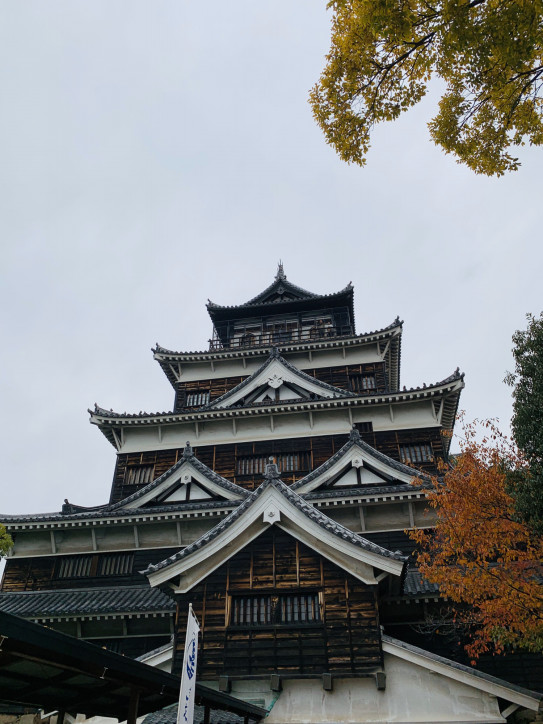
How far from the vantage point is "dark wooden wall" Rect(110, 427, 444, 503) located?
22969mm

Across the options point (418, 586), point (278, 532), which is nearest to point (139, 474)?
point (278, 532)

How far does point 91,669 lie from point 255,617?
8185 millimetres

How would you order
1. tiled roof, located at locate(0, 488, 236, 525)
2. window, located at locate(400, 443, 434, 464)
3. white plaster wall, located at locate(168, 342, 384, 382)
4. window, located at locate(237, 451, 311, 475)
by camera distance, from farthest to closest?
white plaster wall, located at locate(168, 342, 384, 382), window, located at locate(237, 451, 311, 475), window, located at locate(400, 443, 434, 464), tiled roof, located at locate(0, 488, 236, 525)

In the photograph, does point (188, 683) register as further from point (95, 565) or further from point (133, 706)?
point (95, 565)

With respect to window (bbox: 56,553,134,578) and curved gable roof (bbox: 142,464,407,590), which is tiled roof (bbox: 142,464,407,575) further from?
window (bbox: 56,553,134,578)

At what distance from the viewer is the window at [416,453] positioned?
22.6 m

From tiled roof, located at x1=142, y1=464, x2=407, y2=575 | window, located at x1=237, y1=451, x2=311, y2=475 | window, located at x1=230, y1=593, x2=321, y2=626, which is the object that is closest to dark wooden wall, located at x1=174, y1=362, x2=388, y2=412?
window, located at x1=237, y1=451, x2=311, y2=475

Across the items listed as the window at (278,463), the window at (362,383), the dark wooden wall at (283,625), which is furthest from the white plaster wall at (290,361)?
the dark wooden wall at (283,625)

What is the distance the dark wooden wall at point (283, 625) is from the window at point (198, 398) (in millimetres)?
15397

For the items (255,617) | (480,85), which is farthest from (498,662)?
(480,85)

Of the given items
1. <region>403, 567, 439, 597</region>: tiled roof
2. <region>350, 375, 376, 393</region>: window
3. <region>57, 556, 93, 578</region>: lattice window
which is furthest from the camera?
<region>350, 375, 376, 393</region>: window

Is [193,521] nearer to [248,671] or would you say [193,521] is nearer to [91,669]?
[248,671]

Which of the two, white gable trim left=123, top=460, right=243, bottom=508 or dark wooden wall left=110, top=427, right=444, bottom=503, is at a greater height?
dark wooden wall left=110, top=427, right=444, bottom=503

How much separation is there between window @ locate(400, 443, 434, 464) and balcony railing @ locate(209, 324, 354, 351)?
351 inches
